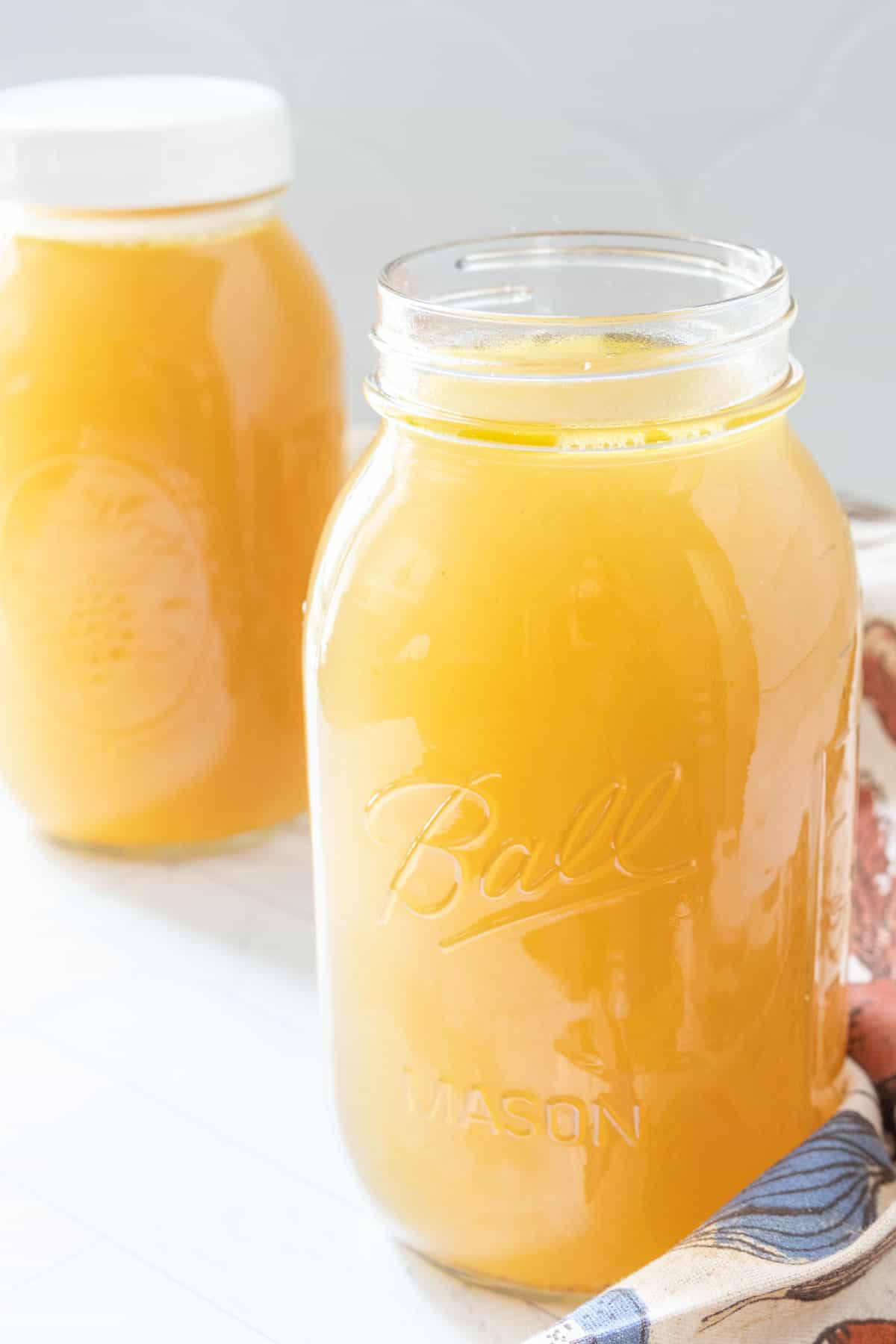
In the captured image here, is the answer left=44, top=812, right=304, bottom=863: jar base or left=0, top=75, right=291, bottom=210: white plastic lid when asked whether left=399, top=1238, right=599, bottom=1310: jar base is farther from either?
left=0, top=75, right=291, bottom=210: white plastic lid

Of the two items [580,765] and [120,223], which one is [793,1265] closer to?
[580,765]

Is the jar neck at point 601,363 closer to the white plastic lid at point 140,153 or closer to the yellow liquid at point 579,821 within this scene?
the yellow liquid at point 579,821

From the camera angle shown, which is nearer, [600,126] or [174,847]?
[174,847]

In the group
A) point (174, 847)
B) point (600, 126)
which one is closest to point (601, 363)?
point (174, 847)

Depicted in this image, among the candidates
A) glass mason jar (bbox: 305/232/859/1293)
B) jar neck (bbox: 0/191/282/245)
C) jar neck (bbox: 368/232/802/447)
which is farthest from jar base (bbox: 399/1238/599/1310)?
jar neck (bbox: 0/191/282/245)

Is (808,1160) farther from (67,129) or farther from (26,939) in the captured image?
(67,129)

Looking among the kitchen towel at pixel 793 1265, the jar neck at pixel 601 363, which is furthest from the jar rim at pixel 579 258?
the kitchen towel at pixel 793 1265

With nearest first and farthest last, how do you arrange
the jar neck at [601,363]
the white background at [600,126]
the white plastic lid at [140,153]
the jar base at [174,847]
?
the jar neck at [601,363], the white plastic lid at [140,153], the jar base at [174,847], the white background at [600,126]
